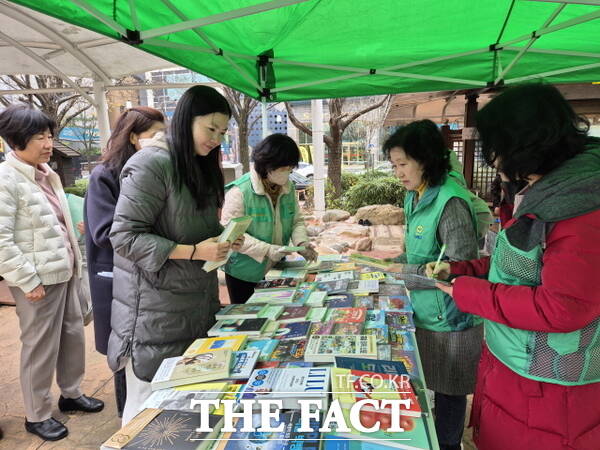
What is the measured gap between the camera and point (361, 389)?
3.28ft

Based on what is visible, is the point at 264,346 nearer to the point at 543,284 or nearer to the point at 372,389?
the point at 372,389

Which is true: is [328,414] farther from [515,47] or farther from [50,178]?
[515,47]

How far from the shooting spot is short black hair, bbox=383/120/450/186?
1.63 metres

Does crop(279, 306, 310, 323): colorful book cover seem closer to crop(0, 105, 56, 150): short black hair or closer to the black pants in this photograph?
the black pants

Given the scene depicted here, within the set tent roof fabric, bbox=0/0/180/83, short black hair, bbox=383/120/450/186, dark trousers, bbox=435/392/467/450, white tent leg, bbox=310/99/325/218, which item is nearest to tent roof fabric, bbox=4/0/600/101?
short black hair, bbox=383/120/450/186

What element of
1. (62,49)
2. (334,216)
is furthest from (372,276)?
(334,216)

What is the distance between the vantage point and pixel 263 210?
2227 millimetres

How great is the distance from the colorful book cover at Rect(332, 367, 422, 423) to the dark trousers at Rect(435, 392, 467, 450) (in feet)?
2.76

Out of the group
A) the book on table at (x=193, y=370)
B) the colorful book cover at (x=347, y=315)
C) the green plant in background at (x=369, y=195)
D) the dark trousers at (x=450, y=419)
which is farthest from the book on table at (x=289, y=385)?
the green plant in background at (x=369, y=195)

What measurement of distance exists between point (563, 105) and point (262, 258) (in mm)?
1543

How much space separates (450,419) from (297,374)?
1011 millimetres

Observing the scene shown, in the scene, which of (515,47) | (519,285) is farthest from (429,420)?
(515,47)

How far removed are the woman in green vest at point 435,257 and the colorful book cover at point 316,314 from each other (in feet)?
1.20

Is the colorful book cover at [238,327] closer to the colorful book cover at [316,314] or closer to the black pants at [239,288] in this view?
the colorful book cover at [316,314]
